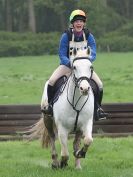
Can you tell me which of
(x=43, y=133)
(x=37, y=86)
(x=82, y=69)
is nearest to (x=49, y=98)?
A: (x=43, y=133)

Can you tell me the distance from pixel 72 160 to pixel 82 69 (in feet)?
9.51

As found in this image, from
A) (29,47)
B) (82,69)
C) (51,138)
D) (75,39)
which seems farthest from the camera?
(29,47)

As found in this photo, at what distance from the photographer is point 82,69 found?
8734 millimetres

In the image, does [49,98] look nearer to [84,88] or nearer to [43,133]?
[43,133]

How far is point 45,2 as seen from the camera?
76562 millimetres

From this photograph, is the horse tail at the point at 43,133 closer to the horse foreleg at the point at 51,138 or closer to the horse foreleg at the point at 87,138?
the horse foreleg at the point at 51,138

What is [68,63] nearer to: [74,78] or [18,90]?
[74,78]

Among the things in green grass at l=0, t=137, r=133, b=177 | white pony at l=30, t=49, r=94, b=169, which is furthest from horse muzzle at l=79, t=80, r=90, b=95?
green grass at l=0, t=137, r=133, b=177

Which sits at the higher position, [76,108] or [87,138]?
[76,108]

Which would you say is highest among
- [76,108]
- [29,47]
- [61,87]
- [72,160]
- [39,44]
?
[61,87]

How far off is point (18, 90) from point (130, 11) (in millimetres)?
68522

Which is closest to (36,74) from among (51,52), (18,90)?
(18,90)

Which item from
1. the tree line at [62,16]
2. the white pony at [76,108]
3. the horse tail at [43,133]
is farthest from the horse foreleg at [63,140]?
the tree line at [62,16]

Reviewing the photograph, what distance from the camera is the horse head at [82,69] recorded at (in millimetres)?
8422
